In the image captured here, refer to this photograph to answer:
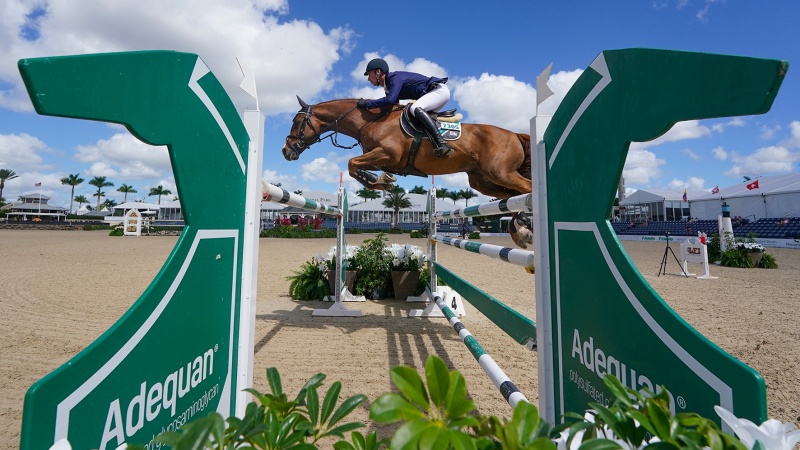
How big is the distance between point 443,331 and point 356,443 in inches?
101

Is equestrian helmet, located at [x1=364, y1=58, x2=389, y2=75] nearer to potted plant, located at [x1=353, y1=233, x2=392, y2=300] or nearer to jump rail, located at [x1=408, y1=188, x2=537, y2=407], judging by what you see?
jump rail, located at [x1=408, y1=188, x2=537, y2=407]

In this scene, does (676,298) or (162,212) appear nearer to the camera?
(676,298)

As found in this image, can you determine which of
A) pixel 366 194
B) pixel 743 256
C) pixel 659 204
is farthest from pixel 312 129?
pixel 366 194

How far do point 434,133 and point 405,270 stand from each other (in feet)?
5.73

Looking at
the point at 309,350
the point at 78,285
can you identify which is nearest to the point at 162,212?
the point at 78,285

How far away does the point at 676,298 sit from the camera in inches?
159

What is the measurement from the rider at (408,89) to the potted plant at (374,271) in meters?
1.57

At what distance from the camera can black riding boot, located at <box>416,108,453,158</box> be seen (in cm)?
255

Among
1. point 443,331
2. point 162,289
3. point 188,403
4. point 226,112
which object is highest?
point 226,112

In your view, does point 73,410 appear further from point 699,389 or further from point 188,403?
point 699,389

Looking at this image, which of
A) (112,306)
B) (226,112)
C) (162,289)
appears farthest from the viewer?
(112,306)

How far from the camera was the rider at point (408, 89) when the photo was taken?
108 inches

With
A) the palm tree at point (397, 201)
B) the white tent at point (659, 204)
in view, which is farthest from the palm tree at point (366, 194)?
the white tent at point (659, 204)

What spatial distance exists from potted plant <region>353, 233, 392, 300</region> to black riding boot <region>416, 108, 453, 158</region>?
161 centimetres
